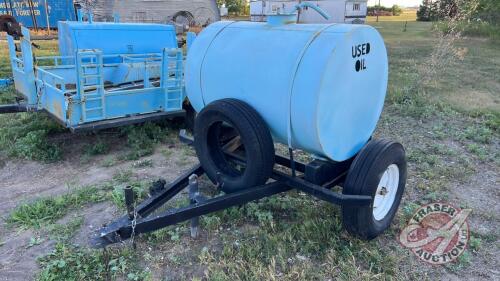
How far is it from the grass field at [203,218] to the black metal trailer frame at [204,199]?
34 centimetres

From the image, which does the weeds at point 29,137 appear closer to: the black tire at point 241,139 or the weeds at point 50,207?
the weeds at point 50,207

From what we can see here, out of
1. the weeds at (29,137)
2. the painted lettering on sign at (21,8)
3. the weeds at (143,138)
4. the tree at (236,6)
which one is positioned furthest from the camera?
the tree at (236,6)

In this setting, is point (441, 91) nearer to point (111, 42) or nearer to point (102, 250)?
point (111, 42)

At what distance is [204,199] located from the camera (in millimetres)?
3127

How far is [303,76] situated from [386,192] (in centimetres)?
134

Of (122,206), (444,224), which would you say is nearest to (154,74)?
(122,206)

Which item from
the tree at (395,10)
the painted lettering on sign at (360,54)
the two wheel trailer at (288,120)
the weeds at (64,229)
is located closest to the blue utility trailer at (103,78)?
the weeds at (64,229)

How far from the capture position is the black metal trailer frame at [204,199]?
280 cm

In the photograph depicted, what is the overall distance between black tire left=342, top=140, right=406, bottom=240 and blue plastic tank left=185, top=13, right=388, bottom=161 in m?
0.19

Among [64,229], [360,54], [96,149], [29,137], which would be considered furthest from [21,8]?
[360,54]

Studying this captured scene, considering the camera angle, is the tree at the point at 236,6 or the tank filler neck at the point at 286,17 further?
the tree at the point at 236,6

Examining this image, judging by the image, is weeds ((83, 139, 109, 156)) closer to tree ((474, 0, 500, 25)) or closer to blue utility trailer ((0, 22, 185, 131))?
blue utility trailer ((0, 22, 185, 131))

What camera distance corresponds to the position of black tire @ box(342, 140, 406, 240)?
122 inches

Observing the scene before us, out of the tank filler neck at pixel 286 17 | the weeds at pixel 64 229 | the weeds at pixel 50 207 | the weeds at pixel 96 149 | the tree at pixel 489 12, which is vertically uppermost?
the tree at pixel 489 12
